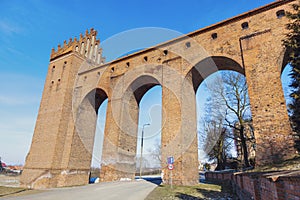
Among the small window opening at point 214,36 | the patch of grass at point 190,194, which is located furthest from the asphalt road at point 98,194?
the small window opening at point 214,36

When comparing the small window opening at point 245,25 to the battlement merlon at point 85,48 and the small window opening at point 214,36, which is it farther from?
the battlement merlon at point 85,48

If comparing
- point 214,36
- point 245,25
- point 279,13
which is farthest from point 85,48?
point 279,13

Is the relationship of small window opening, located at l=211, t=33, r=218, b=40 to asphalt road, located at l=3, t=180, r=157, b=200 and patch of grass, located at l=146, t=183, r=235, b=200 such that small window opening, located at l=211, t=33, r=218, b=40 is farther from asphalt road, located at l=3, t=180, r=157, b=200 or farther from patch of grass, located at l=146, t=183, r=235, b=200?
asphalt road, located at l=3, t=180, r=157, b=200

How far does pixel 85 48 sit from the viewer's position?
21672 millimetres

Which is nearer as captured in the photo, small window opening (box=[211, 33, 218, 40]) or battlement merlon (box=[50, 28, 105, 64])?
small window opening (box=[211, 33, 218, 40])

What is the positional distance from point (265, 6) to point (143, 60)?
29.0 ft

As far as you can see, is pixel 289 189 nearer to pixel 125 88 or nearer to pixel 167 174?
pixel 167 174

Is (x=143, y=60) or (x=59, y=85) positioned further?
(x=59, y=85)

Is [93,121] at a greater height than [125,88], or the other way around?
[125,88]

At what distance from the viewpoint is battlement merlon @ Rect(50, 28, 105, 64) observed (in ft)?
67.3

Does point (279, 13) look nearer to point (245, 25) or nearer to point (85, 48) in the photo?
point (245, 25)

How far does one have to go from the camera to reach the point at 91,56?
72.3ft

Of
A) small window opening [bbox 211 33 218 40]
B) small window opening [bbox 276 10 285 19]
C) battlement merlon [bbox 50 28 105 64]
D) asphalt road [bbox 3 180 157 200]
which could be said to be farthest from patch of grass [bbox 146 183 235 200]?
battlement merlon [bbox 50 28 105 64]


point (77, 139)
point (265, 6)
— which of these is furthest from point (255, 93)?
point (77, 139)
